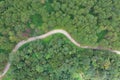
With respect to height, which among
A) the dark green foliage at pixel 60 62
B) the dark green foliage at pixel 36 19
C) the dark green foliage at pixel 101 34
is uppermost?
the dark green foliage at pixel 36 19

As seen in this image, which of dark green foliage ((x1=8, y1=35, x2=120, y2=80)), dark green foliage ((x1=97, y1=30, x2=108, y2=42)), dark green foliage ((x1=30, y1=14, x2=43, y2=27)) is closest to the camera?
dark green foliage ((x1=8, y1=35, x2=120, y2=80))

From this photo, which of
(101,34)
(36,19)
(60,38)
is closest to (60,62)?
(60,38)

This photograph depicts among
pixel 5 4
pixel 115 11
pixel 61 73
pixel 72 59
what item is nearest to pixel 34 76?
pixel 61 73

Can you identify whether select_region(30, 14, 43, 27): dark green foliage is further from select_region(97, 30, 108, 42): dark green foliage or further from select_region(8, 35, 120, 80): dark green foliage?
select_region(97, 30, 108, 42): dark green foliage

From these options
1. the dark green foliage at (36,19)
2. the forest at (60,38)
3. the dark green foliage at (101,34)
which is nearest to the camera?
the forest at (60,38)

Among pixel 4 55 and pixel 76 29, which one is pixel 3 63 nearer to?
pixel 4 55

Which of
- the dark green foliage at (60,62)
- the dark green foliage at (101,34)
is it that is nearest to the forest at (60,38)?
the dark green foliage at (60,62)

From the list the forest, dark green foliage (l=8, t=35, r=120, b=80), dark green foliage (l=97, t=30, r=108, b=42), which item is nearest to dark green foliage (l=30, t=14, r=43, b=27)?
the forest

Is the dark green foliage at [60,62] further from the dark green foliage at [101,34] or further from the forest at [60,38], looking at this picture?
the dark green foliage at [101,34]
